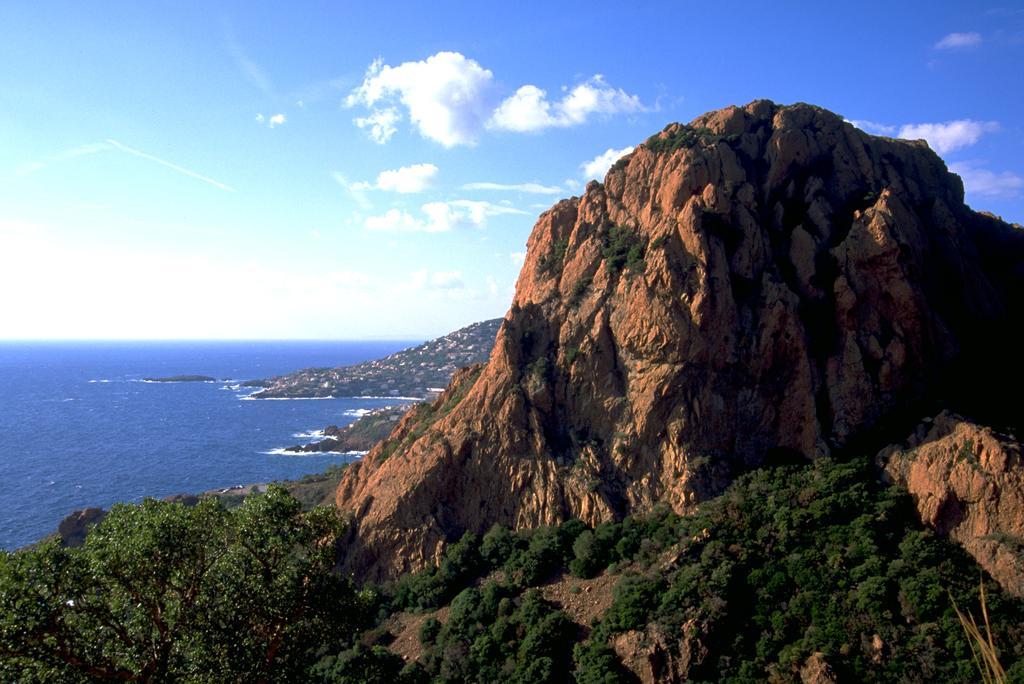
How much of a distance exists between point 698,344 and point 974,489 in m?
12.3

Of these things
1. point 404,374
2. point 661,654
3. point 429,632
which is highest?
point 404,374

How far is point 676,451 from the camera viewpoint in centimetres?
3030

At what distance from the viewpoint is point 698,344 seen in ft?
102

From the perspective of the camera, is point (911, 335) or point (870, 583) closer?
point (870, 583)

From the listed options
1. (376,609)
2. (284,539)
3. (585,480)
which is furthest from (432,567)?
(284,539)

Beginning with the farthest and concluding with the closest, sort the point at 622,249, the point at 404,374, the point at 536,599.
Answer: the point at 404,374 < the point at 622,249 < the point at 536,599

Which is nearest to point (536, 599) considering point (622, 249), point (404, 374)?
point (622, 249)

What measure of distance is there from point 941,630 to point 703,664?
26.4 ft

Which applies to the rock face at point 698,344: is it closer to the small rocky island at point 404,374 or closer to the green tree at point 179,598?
the green tree at point 179,598

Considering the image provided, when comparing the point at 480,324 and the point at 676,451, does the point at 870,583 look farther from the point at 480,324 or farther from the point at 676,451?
the point at 480,324

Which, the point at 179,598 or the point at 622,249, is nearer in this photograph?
the point at 179,598

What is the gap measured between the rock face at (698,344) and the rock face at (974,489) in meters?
3.94

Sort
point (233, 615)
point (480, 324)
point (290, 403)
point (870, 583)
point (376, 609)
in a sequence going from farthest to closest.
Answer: point (480, 324), point (290, 403), point (376, 609), point (870, 583), point (233, 615)

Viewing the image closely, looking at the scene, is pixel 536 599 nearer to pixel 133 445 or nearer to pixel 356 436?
pixel 356 436
